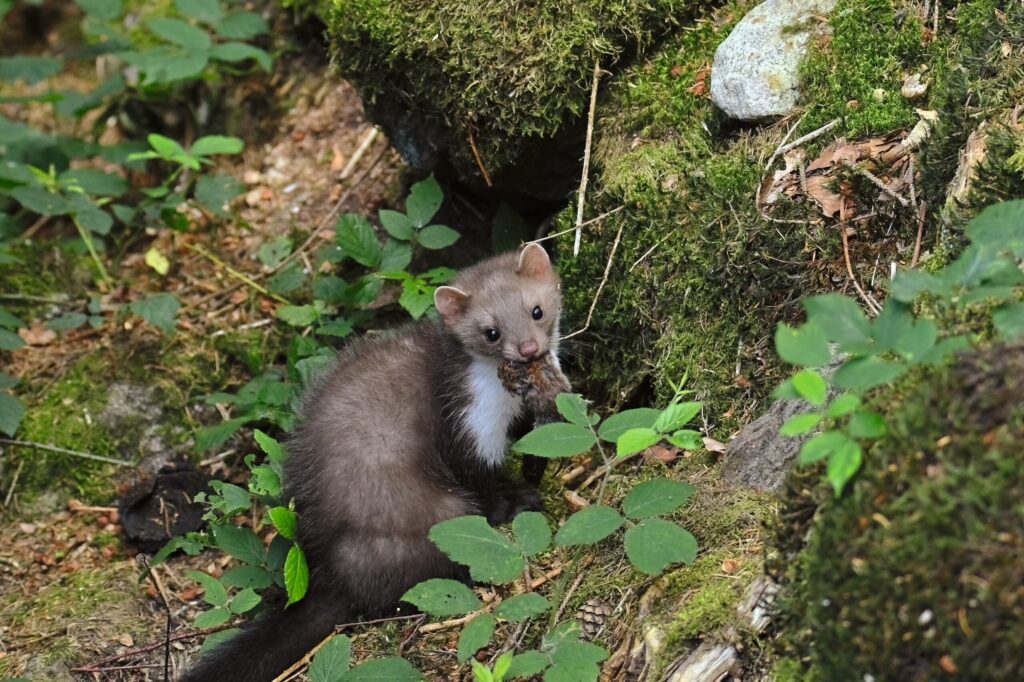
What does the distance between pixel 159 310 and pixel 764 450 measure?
364cm

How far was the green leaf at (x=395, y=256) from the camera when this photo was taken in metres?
5.54

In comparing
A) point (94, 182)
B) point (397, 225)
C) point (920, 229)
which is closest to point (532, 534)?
point (920, 229)

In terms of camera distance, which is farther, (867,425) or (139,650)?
(139,650)

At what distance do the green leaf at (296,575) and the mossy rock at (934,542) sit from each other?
7.97 feet

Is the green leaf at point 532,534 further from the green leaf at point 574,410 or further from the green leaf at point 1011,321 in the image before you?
the green leaf at point 1011,321

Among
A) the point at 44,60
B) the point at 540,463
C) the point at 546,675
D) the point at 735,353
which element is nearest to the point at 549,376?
the point at 540,463

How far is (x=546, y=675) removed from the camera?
3.23 meters

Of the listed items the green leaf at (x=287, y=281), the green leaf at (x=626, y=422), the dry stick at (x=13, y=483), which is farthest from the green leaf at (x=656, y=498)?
the dry stick at (x=13, y=483)

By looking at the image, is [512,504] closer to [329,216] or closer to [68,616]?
[68,616]

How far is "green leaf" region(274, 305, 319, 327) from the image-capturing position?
5.63 metres

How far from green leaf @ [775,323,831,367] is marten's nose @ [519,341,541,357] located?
2278 millimetres

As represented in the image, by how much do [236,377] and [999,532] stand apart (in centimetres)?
460

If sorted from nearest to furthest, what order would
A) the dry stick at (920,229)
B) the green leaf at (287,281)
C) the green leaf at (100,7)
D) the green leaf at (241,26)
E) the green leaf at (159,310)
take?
the dry stick at (920,229), the green leaf at (159,310), the green leaf at (287,281), the green leaf at (241,26), the green leaf at (100,7)

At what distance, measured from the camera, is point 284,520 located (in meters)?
4.48
